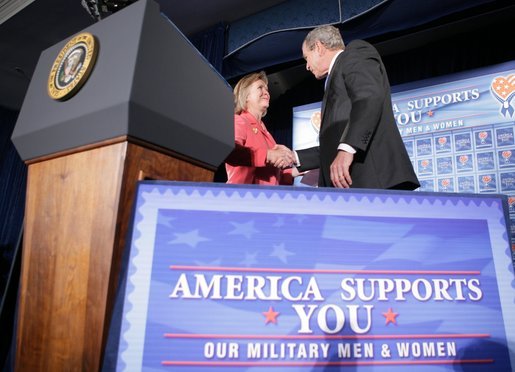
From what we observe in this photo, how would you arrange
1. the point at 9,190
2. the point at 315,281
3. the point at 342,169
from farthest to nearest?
the point at 9,190
the point at 342,169
the point at 315,281

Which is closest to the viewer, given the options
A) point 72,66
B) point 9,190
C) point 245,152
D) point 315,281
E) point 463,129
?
point 315,281

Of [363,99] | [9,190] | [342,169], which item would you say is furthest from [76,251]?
[9,190]

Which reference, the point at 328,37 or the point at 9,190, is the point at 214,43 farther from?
the point at 9,190

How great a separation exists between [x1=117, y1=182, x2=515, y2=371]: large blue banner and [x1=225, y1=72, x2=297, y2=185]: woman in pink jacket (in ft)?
2.28

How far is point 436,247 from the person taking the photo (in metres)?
0.44

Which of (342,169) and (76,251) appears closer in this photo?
(76,251)

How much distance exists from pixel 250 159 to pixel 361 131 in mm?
424

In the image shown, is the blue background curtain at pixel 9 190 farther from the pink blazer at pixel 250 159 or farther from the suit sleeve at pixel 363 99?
the suit sleeve at pixel 363 99

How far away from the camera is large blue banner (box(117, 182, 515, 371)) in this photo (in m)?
0.39

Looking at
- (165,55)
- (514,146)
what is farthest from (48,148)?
(514,146)

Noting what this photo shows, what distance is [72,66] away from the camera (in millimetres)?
520

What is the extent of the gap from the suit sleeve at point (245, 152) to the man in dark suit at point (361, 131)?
0.76 feet

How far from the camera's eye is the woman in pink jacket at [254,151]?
1.22m

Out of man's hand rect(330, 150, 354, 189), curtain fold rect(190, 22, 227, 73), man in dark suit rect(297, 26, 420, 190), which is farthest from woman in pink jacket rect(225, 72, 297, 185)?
curtain fold rect(190, 22, 227, 73)
